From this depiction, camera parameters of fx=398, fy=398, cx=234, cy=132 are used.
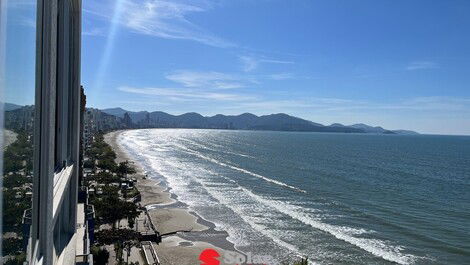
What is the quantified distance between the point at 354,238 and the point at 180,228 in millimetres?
11247

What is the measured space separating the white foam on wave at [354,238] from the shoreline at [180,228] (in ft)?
20.6

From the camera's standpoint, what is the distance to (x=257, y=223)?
2709 cm

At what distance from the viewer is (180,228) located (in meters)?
26.8

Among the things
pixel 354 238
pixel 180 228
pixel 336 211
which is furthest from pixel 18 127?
pixel 336 211

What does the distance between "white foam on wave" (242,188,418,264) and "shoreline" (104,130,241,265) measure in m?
6.28

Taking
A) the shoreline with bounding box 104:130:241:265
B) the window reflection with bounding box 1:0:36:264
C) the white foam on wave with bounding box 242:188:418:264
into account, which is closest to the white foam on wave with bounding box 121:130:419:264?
the white foam on wave with bounding box 242:188:418:264

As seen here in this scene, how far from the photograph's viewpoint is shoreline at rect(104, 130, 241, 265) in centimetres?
2177

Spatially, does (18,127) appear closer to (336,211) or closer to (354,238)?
(354,238)

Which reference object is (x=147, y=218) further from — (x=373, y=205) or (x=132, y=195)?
(x=373, y=205)

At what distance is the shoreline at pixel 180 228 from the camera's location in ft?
71.4

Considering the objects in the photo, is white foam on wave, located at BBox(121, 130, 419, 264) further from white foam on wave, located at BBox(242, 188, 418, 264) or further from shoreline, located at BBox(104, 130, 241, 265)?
shoreline, located at BBox(104, 130, 241, 265)

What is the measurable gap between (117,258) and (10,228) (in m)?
17.5

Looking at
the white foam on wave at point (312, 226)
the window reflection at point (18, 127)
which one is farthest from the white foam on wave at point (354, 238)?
the window reflection at point (18, 127)

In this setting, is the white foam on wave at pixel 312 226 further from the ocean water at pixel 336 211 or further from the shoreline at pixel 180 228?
the shoreline at pixel 180 228
